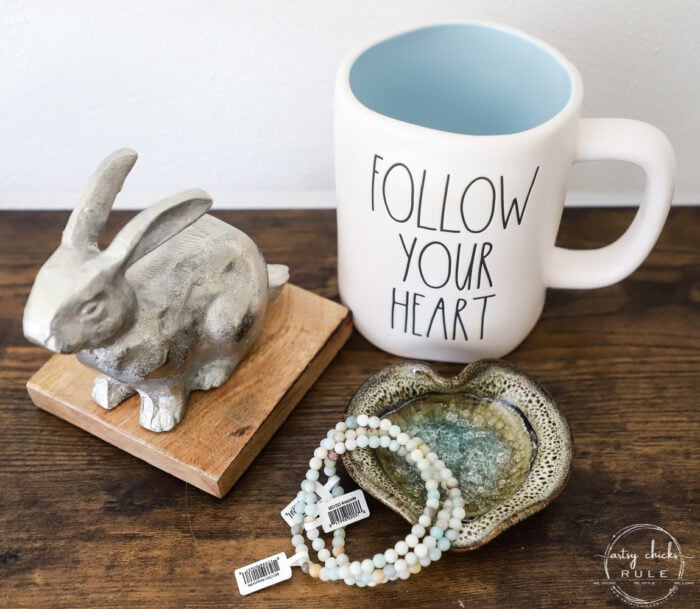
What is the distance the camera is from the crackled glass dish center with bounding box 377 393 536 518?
54 cm

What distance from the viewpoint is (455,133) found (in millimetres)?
537

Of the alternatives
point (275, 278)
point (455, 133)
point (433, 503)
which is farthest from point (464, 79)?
point (433, 503)

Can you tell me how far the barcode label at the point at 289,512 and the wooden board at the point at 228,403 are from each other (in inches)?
1.6

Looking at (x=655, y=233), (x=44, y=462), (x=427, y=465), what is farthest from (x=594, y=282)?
(x=44, y=462)

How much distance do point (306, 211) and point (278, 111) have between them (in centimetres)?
9

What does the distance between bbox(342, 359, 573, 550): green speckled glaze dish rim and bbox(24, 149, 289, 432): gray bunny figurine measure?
4.2 inches

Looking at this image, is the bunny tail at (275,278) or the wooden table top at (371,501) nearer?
the wooden table top at (371,501)

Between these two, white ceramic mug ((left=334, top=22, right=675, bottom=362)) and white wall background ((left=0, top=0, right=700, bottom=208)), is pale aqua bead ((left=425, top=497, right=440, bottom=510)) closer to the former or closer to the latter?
white ceramic mug ((left=334, top=22, right=675, bottom=362))

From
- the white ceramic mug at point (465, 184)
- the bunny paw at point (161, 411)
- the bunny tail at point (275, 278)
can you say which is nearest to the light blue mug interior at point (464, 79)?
the white ceramic mug at point (465, 184)

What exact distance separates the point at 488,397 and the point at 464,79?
0.78ft

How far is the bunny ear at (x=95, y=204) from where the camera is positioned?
44 centimetres

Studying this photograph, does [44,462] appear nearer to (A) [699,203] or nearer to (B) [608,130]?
(B) [608,130]

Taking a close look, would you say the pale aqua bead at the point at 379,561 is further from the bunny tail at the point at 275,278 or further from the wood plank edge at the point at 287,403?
the bunny tail at the point at 275,278

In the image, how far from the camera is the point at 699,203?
0.80 metres
